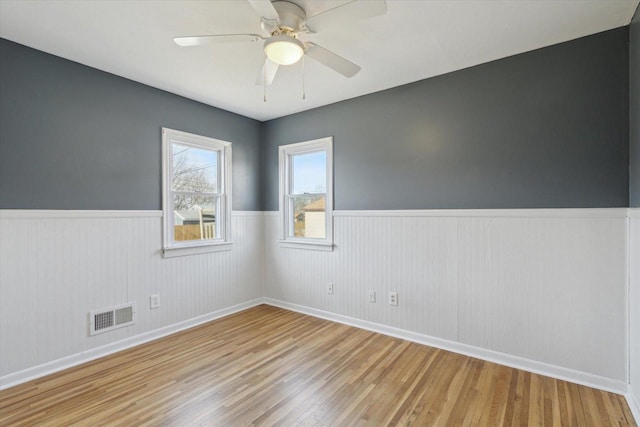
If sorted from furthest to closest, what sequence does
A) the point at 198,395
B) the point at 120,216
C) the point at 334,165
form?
1. the point at 334,165
2. the point at 120,216
3. the point at 198,395

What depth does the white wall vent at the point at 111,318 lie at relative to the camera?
2.86m

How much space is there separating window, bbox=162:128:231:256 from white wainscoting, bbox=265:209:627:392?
1.49 m

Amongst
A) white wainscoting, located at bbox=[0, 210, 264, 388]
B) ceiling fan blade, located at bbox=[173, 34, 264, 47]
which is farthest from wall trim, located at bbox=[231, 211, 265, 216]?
ceiling fan blade, located at bbox=[173, 34, 264, 47]

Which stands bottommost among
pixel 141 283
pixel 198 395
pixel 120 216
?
pixel 198 395

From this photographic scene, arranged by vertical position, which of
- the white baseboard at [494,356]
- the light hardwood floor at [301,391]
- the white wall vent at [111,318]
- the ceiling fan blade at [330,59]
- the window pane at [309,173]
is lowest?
the light hardwood floor at [301,391]

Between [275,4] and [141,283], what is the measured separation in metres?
2.84

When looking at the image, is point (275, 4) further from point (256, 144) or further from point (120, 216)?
point (256, 144)

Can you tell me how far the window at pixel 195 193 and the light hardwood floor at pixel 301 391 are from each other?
117 centimetres

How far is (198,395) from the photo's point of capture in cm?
228

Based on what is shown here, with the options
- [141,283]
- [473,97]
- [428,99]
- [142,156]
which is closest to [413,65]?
[428,99]

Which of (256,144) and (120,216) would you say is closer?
(120,216)

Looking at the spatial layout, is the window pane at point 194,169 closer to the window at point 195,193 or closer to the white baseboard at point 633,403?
the window at point 195,193

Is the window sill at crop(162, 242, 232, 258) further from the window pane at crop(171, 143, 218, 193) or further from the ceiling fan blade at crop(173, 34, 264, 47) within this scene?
the ceiling fan blade at crop(173, 34, 264, 47)

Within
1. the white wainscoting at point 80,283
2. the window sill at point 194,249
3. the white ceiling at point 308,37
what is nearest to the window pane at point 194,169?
the white wainscoting at point 80,283
